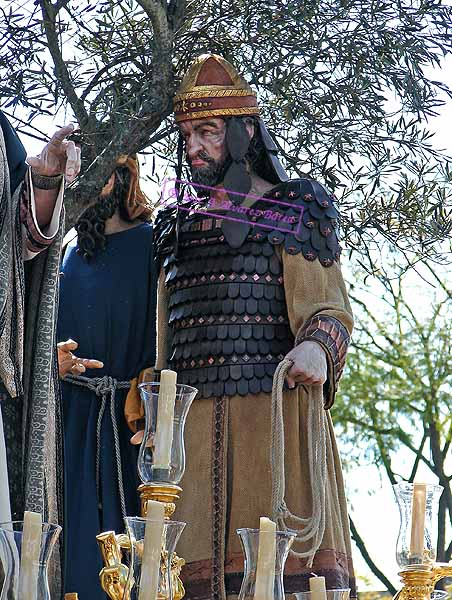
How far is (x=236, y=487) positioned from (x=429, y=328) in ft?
28.4

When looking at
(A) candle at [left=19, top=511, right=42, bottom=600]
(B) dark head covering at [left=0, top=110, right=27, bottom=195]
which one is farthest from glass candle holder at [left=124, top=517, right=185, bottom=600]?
(B) dark head covering at [left=0, top=110, right=27, bottom=195]

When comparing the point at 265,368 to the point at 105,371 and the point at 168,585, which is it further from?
the point at 168,585

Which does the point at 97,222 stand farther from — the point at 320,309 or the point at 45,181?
the point at 45,181

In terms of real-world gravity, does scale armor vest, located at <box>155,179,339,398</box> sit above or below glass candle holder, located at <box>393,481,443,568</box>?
above

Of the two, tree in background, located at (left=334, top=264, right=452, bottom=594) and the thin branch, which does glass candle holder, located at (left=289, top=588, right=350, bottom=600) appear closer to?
the thin branch

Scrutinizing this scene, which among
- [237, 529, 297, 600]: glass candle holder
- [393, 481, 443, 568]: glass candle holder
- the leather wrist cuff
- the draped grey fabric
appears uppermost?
the leather wrist cuff

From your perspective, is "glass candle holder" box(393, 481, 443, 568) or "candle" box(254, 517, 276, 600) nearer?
"candle" box(254, 517, 276, 600)

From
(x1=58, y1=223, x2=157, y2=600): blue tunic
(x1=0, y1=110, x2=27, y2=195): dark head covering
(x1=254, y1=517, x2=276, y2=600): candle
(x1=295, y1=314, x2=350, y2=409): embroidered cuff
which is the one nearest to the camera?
(x1=254, y1=517, x2=276, y2=600): candle

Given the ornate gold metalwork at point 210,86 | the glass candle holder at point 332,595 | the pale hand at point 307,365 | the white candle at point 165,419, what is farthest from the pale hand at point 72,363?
the glass candle holder at point 332,595

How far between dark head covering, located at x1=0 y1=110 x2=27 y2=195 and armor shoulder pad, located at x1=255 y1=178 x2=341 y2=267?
0.89 m

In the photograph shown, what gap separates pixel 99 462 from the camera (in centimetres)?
647

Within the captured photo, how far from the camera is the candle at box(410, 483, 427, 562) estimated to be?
4426mm

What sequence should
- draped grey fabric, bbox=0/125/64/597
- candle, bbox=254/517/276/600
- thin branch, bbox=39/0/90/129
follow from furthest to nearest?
thin branch, bbox=39/0/90/129
draped grey fabric, bbox=0/125/64/597
candle, bbox=254/517/276/600

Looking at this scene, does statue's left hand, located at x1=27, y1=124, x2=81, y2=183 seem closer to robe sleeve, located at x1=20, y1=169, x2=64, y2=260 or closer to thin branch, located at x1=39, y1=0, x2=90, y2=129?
robe sleeve, located at x1=20, y1=169, x2=64, y2=260
